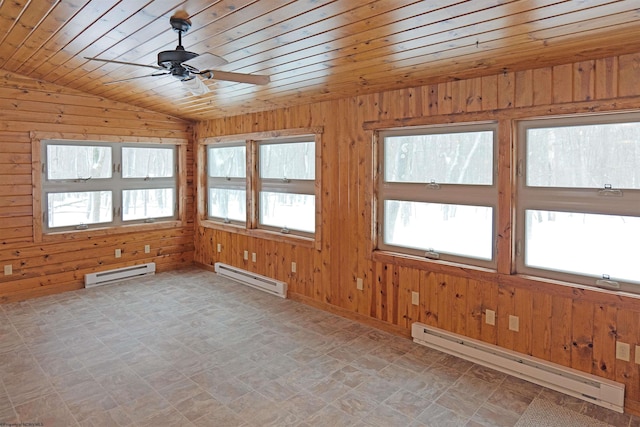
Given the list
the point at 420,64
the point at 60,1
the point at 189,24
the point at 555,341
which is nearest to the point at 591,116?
the point at 420,64

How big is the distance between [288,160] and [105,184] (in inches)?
103

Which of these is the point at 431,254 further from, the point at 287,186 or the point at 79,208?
the point at 79,208

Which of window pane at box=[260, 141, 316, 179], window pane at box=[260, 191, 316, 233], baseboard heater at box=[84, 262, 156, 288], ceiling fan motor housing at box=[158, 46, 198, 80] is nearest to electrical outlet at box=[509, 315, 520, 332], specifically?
window pane at box=[260, 191, 316, 233]

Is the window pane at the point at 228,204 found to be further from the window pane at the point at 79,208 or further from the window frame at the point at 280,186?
the window pane at the point at 79,208

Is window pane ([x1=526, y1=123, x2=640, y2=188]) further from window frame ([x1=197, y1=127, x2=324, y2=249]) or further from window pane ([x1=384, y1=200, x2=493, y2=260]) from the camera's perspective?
window frame ([x1=197, y1=127, x2=324, y2=249])

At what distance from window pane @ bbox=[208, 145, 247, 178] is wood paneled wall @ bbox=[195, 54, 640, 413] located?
673mm

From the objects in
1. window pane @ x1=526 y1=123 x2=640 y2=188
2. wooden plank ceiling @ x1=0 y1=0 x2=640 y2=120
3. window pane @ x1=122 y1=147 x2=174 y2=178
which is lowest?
window pane @ x1=526 y1=123 x2=640 y2=188

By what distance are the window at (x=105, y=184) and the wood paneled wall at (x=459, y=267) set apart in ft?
6.15

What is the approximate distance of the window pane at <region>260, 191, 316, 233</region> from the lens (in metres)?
5.06

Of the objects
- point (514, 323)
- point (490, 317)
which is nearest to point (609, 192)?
point (514, 323)

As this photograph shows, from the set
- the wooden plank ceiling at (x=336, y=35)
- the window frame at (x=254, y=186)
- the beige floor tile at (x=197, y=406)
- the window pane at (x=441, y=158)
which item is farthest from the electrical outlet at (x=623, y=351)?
the window frame at (x=254, y=186)

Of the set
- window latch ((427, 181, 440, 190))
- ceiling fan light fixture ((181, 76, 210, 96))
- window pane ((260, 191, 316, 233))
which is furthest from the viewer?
window pane ((260, 191, 316, 233))

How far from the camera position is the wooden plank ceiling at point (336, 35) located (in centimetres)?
230

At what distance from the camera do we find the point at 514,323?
130 inches
